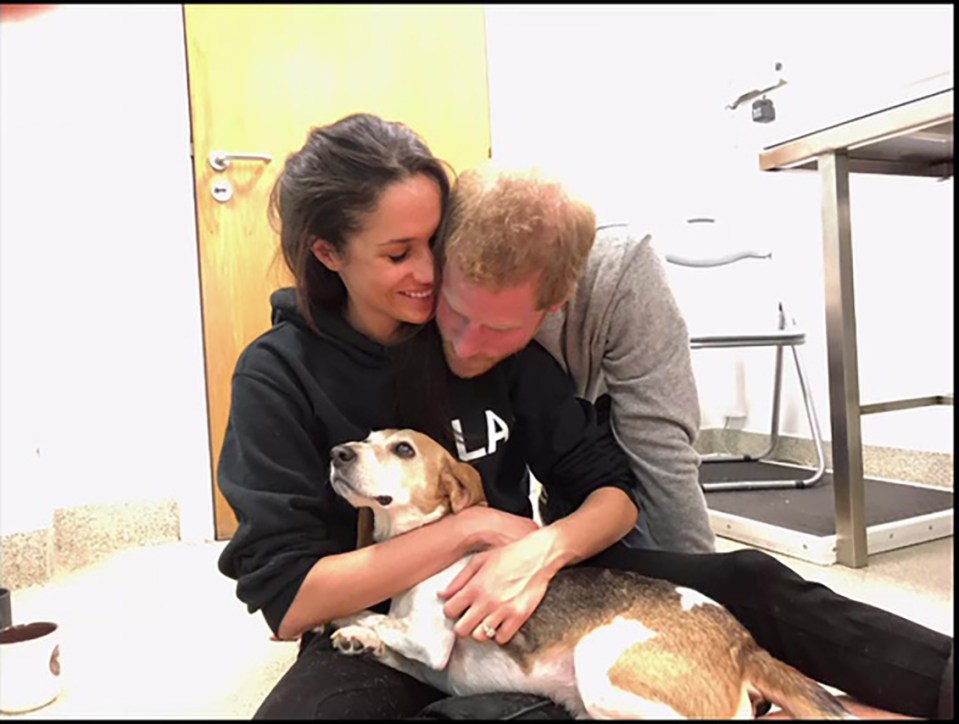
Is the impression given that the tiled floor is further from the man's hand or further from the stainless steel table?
the stainless steel table

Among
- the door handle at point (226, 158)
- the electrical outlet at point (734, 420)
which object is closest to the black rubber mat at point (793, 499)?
the electrical outlet at point (734, 420)

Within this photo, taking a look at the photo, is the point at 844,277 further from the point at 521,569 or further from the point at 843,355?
the point at 521,569

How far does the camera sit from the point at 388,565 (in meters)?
0.86

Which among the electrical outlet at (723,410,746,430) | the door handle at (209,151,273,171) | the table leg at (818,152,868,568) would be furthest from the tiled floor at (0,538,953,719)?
the electrical outlet at (723,410,746,430)

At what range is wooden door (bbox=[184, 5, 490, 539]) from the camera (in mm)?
467

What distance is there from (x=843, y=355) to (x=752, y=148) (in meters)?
0.63

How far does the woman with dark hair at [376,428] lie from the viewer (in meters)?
0.78

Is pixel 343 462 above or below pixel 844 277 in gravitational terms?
below

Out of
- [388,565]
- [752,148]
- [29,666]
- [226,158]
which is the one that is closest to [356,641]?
[388,565]

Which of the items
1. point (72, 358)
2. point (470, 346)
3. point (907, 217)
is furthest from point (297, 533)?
point (907, 217)

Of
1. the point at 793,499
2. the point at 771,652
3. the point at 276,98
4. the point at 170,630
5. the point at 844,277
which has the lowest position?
the point at 793,499

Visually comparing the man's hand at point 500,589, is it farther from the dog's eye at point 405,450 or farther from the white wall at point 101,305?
the white wall at point 101,305

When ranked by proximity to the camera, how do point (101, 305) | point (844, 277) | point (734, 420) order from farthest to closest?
point (734, 420) < point (844, 277) < point (101, 305)

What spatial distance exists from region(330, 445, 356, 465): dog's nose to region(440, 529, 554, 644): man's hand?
0.18 m
